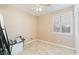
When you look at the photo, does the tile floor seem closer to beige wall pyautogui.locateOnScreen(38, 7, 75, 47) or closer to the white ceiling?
beige wall pyautogui.locateOnScreen(38, 7, 75, 47)

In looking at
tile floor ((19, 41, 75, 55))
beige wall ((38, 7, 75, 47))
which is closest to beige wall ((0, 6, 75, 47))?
beige wall ((38, 7, 75, 47))

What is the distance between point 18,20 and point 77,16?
1.00 meters

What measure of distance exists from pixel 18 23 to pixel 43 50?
0.64 m

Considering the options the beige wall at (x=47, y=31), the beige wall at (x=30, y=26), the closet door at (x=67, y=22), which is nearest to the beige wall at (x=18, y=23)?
the beige wall at (x=30, y=26)

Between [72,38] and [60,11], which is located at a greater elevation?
[60,11]

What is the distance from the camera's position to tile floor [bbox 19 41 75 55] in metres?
1.52

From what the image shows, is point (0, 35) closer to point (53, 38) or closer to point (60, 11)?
point (53, 38)

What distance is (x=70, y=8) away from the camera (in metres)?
1.51

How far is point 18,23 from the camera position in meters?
1.57

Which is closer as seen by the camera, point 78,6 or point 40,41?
point 78,6

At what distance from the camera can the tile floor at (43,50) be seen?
1.52 m

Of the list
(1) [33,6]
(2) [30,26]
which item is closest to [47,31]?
(2) [30,26]
